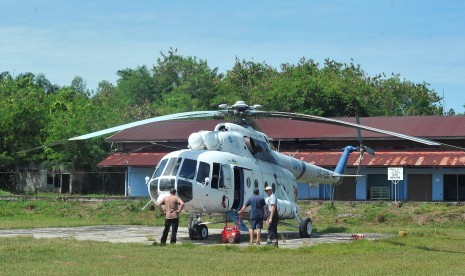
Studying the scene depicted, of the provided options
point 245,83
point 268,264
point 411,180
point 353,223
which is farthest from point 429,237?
point 245,83

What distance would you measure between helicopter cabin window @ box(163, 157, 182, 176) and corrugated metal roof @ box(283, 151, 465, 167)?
31630mm

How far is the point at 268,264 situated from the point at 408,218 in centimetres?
2485

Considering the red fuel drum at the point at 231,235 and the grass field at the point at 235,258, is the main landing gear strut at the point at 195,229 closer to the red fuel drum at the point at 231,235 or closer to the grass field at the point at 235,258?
the red fuel drum at the point at 231,235

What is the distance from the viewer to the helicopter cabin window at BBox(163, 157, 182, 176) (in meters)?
24.2

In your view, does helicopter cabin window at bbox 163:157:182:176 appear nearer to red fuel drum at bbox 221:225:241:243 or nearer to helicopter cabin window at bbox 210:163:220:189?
helicopter cabin window at bbox 210:163:220:189

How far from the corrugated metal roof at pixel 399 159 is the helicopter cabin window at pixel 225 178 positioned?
30.1 m

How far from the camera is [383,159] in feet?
184

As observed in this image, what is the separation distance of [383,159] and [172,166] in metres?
34.0

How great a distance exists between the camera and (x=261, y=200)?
24031mm

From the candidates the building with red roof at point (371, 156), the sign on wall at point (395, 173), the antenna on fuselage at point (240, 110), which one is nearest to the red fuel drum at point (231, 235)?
the antenna on fuselage at point (240, 110)

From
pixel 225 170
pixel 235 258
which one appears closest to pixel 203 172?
pixel 225 170

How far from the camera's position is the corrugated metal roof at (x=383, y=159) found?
5444cm

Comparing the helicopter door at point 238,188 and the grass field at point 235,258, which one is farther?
the helicopter door at point 238,188

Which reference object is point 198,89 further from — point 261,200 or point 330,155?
point 261,200
